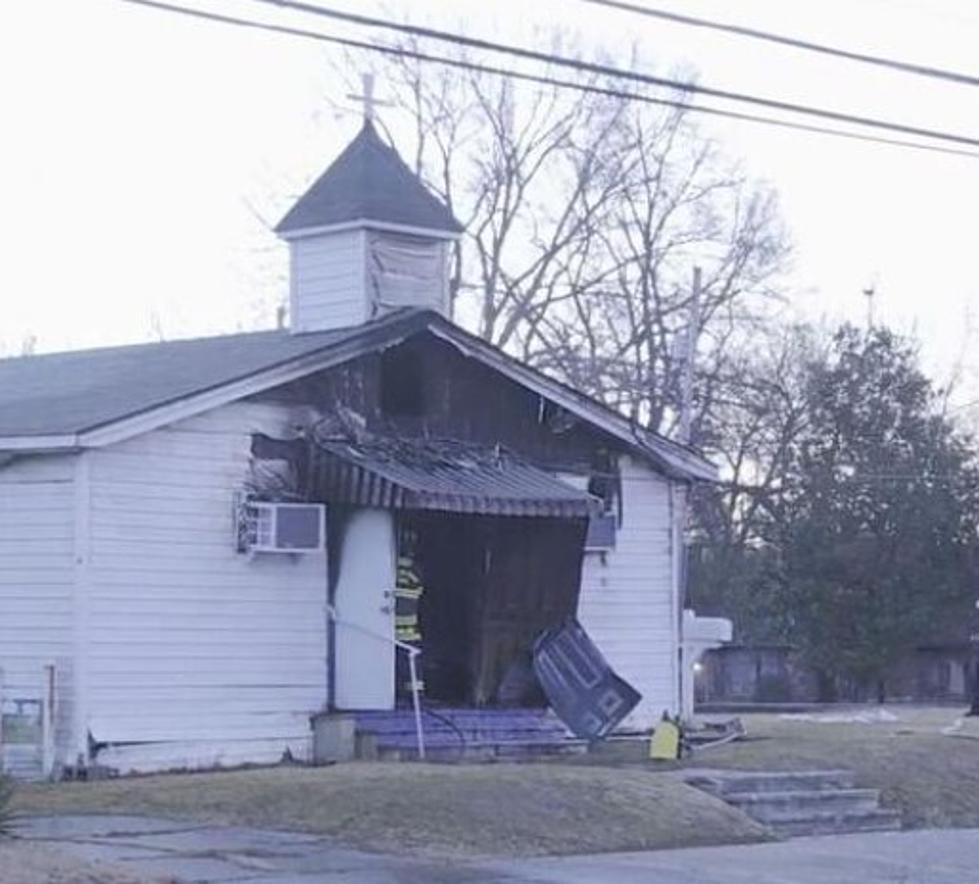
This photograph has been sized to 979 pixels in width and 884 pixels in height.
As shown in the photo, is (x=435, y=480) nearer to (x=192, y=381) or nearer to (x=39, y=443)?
(x=192, y=381)

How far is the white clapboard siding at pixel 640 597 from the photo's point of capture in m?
26.2

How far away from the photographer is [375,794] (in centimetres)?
1820

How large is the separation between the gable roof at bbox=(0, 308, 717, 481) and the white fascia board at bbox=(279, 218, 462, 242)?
1126 mm

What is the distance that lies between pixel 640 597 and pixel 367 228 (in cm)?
548

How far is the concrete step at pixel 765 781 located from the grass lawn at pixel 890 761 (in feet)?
1.00

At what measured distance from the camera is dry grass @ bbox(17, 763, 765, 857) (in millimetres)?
17375

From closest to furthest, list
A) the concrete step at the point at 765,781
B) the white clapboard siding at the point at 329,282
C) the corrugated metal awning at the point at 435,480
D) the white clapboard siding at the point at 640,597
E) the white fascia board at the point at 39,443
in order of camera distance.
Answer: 1. the concrete step at the point at 765,781
2. the white fascia board at the point at 39,443
3. the corrugated metal awning at the point at 435,480
4. the white clapboard siding at the point at 329,282
5. the white clapboard siding at the point at 640,597

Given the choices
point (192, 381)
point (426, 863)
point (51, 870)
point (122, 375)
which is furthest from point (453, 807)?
point (122, 375)

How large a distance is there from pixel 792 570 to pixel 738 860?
32.3m

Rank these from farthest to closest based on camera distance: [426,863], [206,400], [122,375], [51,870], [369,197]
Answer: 1. [369,197]
2. [122,375]
3. [206,400]
4. [426,863]
5. [51,870]

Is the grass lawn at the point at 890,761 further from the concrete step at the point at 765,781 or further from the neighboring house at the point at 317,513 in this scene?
the neighboring house at the point at 317,513

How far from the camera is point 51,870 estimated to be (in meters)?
14.2

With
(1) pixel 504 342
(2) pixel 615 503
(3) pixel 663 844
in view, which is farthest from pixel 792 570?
(3) pixel 663 844

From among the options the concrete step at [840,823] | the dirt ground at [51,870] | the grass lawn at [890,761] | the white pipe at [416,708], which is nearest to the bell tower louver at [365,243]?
the white pipe at [416,708]
